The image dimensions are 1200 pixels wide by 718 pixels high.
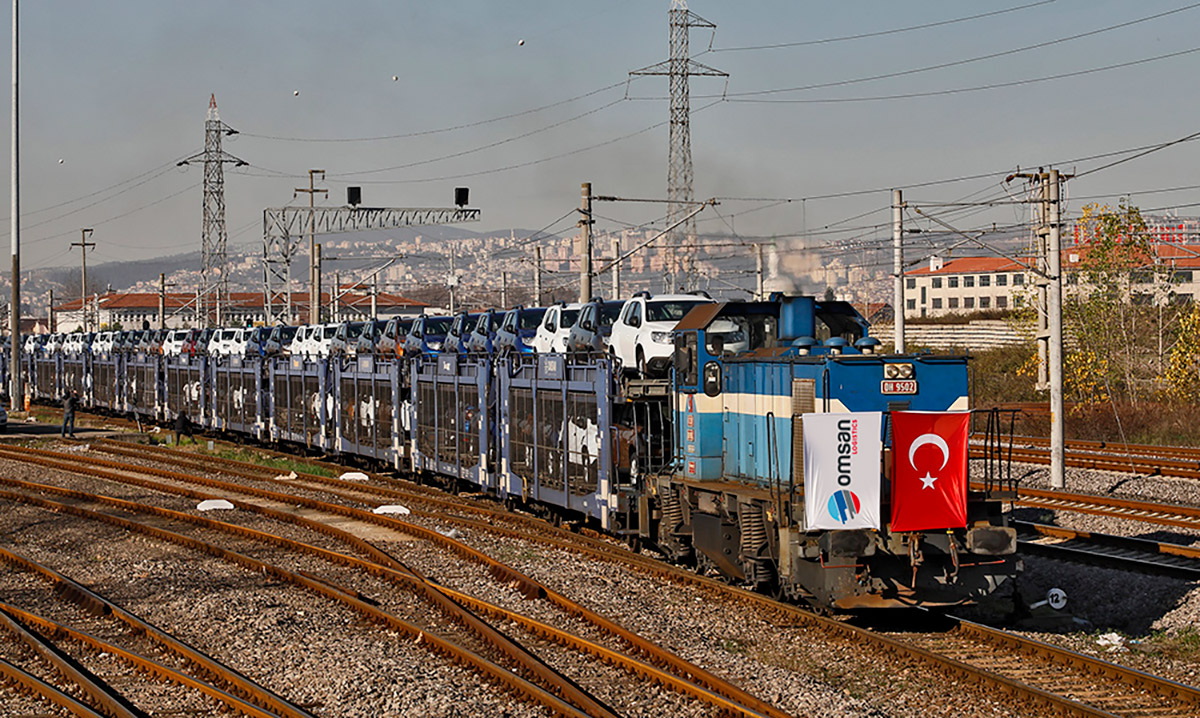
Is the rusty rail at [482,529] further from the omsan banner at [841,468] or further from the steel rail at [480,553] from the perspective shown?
the omsan banner at [841,468]

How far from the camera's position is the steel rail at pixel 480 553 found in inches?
340

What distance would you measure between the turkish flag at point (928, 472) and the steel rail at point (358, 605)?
3809 mm

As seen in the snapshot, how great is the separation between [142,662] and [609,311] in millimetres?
11479

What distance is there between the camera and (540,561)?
1461 cm

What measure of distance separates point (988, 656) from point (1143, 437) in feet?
84.0

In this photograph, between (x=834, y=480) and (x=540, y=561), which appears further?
(x=540, y=561)

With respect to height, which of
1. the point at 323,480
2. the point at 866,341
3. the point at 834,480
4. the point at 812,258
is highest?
the point at 812,258

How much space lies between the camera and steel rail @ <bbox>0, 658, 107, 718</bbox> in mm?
8625

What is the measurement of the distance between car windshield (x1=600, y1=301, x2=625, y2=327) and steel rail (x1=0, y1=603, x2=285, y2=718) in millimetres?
10532

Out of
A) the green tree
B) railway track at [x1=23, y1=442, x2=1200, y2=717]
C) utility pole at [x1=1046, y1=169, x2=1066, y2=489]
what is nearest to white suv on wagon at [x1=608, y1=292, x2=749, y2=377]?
railway track at [x1=23, y1=442, x2=1200, y2=717]

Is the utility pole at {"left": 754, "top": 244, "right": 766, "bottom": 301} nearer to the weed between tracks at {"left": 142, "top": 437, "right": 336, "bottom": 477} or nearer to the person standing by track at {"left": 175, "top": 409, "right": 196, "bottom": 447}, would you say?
the weed between tracks at {"left": 142, "top": 437, "right": 336, "bottom": 477}

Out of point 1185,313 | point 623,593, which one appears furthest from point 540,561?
point 1185,313

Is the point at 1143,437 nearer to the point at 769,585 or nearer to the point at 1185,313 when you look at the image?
the point at 1185,313

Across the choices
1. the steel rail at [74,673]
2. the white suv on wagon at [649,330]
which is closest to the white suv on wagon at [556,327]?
the white suv on wagon at [649,330]
